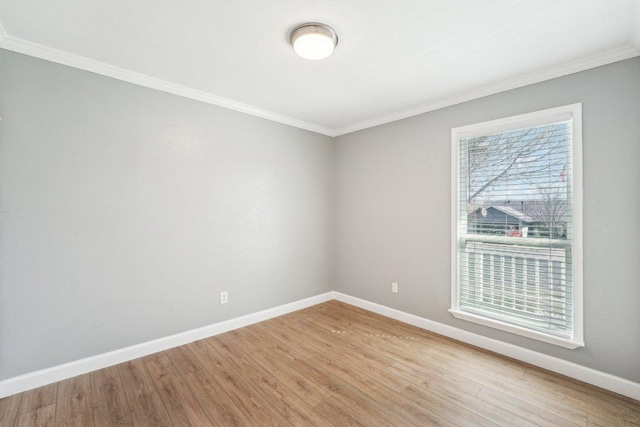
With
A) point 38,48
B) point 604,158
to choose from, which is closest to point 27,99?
point 38,48

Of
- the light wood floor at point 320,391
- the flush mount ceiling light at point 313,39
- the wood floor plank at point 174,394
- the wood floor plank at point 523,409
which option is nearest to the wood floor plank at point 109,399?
the light wood floor at point 320,391

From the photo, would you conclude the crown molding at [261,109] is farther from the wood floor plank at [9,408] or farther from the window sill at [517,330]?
the wood floor plank at [9,408]

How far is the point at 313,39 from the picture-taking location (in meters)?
1.90

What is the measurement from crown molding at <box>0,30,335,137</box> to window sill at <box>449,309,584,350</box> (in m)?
3.04

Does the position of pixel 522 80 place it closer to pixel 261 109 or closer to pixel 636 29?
pixel 636 29

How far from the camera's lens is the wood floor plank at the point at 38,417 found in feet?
5.84

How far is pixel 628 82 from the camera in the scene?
2082mm

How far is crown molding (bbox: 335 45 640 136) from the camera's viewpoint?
2105 mm

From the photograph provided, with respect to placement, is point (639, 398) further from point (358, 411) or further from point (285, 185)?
point (285, 185)

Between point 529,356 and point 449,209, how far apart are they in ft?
4.81

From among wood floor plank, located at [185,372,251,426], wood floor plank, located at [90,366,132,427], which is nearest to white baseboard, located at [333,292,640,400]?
wood floor plank, located at [185,372,251,426]

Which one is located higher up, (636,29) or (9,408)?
(636,29)

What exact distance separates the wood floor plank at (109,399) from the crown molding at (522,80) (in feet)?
12.0

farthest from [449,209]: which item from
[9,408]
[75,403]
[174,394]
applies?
[9,408]
